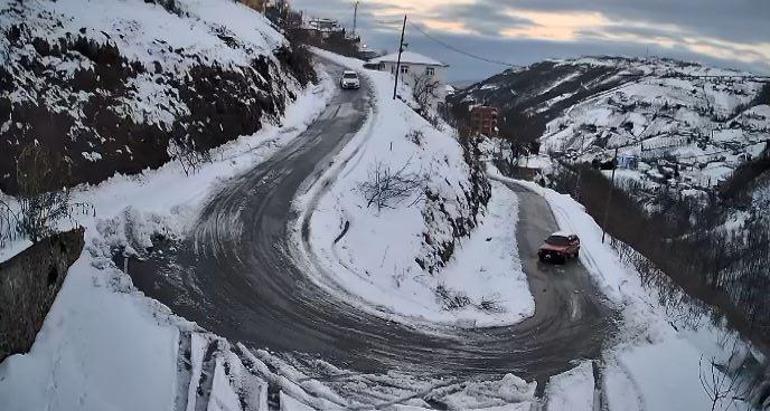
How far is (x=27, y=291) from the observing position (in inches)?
348

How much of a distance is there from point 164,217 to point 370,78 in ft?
132

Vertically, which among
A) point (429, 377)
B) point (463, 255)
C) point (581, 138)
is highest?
point (429, 377)

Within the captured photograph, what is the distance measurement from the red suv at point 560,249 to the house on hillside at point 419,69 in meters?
49.1

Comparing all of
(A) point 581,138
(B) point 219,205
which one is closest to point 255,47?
(B) point 219,205

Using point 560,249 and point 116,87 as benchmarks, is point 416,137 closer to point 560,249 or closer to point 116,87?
point 560,249

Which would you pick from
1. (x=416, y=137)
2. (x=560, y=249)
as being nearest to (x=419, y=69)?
(x=416, y=137)

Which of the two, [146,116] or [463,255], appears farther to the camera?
[463,255]

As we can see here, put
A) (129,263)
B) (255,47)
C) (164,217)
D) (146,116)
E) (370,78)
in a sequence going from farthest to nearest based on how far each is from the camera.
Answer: (370,78) → (255,47) → (146,116) → (164,217) → (129,263)

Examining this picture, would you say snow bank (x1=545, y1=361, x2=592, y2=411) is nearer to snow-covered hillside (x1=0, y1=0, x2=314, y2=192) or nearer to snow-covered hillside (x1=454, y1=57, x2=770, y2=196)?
snow-covered hillside (x1=0, y1=0, x2=314, y2=192)

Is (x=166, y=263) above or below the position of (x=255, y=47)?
below

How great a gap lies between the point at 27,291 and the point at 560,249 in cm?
2164

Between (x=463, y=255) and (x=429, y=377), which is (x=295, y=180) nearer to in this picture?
(x=463, y=255)

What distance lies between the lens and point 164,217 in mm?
16422

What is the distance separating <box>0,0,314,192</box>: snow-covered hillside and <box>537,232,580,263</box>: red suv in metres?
14.5
